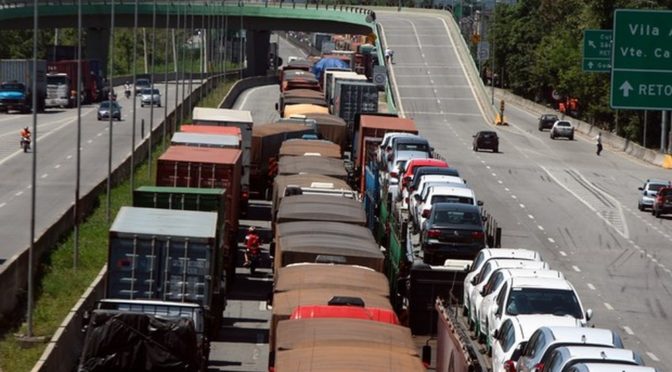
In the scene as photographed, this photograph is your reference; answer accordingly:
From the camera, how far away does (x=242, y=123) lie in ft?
190

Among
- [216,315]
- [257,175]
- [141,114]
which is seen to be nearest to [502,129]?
[141,114]

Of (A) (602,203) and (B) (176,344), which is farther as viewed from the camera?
(A) (602,203)

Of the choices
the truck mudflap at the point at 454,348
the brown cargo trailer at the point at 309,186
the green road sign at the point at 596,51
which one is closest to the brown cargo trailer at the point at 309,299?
the truck mudflap at the point at 454,348

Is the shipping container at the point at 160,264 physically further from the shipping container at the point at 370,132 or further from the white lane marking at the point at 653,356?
the shipping container at the point at 370,132

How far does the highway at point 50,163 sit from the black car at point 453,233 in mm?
9538

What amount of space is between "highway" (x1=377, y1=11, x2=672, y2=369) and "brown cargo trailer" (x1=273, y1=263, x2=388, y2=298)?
7176 millimetres

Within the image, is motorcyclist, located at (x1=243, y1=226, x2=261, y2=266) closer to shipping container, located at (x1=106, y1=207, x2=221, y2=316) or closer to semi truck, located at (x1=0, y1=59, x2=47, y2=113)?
shipping container, located at (x1=106, y1=207, x2=221, y2=316)

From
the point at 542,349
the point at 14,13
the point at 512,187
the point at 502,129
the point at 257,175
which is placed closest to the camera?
the point at 542,349

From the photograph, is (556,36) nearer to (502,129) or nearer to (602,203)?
(502,129)

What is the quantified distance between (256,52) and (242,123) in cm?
11710

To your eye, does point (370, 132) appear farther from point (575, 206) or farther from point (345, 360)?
point (345, 360)

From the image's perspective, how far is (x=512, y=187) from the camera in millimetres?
67500

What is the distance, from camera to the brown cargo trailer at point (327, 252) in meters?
29.0

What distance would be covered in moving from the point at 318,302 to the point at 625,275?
22478 mm
